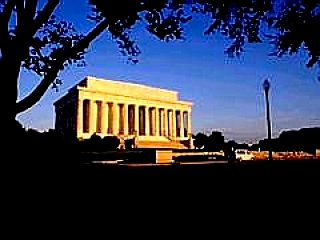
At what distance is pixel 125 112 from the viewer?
88688 mm

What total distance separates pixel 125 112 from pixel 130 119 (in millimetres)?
4369

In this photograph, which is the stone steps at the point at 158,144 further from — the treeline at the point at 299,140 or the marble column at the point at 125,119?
the treeline at the point at 299,140

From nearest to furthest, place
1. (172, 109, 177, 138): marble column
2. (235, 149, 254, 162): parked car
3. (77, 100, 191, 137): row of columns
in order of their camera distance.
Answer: (235, 149, 254, 162): parked car
(77, 100, 191, 137): row of columns
(172, 109, 177, 138): marble column

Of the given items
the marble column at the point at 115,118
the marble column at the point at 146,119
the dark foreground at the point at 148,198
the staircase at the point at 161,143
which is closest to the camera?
the dark foreground at the point at 148,198

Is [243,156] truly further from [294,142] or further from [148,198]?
[294,142]

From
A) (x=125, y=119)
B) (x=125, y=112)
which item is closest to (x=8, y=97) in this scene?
(x=125, y=112)

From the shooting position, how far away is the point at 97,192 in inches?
378

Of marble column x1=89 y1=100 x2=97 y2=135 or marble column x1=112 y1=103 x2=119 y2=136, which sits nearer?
marble column x1=89 y1=100 x2=97 y2=135

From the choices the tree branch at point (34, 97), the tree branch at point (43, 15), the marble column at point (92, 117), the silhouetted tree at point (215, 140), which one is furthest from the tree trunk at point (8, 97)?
the silhouetted tree at point (215, 140)

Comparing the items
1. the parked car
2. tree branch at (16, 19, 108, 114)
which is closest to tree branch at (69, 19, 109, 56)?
tree branch at (16, 19, 108, 114)

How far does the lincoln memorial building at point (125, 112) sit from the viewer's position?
271 feet

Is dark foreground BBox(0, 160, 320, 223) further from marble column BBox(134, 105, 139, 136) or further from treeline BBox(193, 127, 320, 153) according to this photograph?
marble column BBox(134, 105, 139, 136)

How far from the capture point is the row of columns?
8338cm

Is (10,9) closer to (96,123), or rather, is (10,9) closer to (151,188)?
(151,188)
